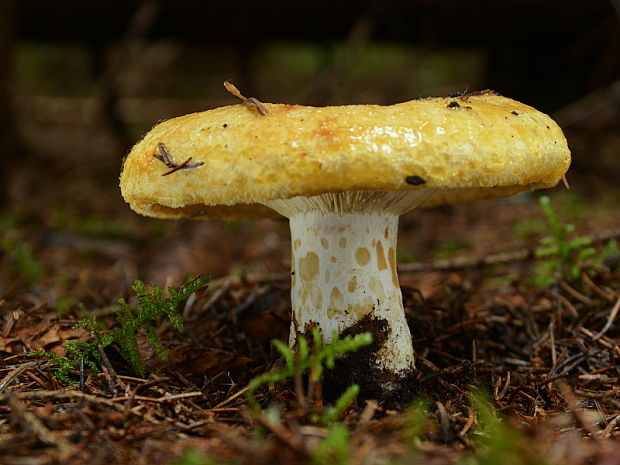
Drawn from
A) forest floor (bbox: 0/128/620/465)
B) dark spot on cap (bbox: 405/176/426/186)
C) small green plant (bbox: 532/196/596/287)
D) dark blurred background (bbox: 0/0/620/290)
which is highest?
dark blurred background (bbox: 0/0/620/290)

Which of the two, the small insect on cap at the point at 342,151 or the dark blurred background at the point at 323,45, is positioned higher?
the dark blurred background at the point at 323,45

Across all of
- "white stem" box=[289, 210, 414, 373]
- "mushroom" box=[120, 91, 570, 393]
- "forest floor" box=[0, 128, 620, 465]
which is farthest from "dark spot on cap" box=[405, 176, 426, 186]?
"forest floor" box=[0, 128, 620, 465]

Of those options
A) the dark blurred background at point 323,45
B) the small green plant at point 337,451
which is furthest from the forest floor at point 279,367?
the dark blurred background at point 323,45

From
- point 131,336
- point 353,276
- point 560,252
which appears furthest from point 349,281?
point 560,252

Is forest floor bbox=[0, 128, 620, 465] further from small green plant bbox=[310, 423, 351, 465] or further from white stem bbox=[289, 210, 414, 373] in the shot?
white stem bbox=[289, 210, 414, 373]

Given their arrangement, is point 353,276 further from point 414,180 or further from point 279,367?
point 414,180

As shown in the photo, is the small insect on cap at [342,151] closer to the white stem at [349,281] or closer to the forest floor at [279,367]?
the white stem at [349,281]
